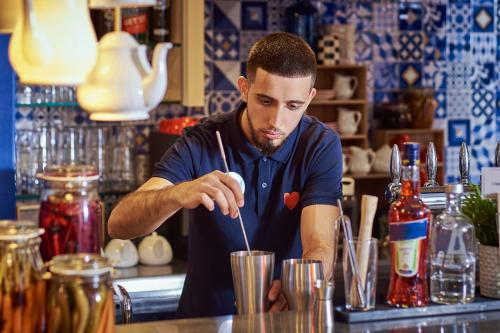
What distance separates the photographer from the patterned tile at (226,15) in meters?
5.60

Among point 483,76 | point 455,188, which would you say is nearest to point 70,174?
point 455,188

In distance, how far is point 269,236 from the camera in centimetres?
275

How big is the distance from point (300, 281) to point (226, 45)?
3.73 metres

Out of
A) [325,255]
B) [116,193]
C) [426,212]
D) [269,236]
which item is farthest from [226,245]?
[116,193]

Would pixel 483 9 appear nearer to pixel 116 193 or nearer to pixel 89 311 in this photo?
pixel 116 193

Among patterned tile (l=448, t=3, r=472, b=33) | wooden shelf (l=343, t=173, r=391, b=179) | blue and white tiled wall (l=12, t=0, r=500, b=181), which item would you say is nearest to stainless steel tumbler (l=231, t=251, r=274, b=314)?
blue and white tiled wall (l=12, t=0, r=500, b=181)

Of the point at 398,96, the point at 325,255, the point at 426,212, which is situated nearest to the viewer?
the point at 426,212

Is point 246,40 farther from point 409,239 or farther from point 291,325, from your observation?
point 291,325

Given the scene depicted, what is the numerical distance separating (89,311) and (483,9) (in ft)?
17.1

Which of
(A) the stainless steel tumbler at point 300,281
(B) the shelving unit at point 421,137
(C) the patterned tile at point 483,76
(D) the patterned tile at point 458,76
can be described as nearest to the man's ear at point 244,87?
(A) the stainless steel tumbler at point 300,281

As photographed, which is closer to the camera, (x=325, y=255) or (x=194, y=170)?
(x=325, y=255)

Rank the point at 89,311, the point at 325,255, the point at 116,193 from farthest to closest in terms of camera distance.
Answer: the point at 116,193, the point at 325,255, the point at 89,311

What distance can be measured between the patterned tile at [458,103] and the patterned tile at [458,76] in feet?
0.11

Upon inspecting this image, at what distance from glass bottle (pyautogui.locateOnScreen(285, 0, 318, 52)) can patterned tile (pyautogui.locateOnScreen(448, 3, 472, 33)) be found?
3.52 ft
